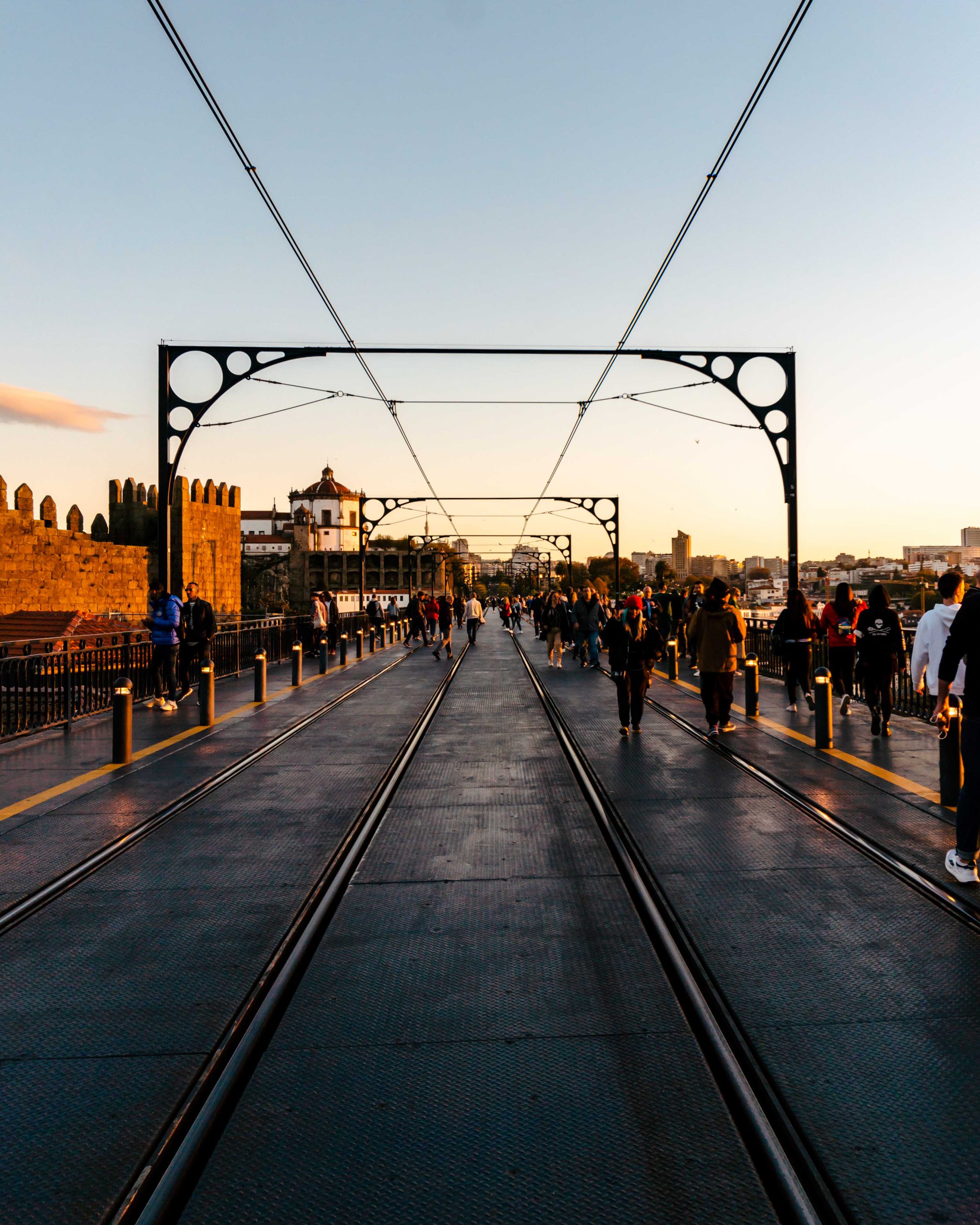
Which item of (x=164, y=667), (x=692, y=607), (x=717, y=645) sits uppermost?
(x=692, y=607)

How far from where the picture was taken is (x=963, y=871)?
5742mm

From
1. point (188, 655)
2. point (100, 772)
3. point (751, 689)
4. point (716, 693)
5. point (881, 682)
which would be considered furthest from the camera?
point (188, 655)

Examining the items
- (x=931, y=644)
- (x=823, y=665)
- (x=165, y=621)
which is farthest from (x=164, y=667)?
(x=931, y=644)

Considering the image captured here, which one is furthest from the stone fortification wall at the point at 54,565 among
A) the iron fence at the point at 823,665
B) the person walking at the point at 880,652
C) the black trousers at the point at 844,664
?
the person walking at the point at 880,652

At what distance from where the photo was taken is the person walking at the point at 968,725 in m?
5.45

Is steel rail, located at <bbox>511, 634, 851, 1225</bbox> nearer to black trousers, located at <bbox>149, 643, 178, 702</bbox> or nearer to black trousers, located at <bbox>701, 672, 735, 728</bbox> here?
black trousers, located at <bbox>701, 672, 735, 728</bbox>

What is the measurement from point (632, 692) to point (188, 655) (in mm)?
7506

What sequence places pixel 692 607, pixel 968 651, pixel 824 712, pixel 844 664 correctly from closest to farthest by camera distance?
pixel 968 651 → pixel 824 712 → pixel 844 664 → pixel 692 607

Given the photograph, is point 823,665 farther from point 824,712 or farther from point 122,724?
point 122,724

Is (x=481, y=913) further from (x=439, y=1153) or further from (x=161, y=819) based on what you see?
(x=161, y=819)

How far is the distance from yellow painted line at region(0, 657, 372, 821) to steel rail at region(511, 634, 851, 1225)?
4.83m

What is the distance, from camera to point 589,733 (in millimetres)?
12359

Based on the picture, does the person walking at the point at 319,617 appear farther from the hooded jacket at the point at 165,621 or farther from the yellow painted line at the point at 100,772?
the hooded jacket at the point at 165,621

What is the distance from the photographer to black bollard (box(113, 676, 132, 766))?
10.1m
